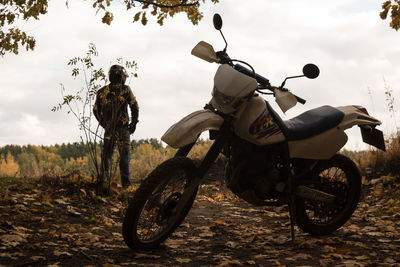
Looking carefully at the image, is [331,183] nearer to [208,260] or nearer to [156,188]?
[208,260]

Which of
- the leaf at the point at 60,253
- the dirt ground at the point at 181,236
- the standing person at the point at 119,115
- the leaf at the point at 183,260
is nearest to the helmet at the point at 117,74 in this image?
the standing person at the point at 119,115

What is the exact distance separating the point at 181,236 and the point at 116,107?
2.93 m

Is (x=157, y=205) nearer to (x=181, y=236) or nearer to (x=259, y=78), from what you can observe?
(x=181, y=236)

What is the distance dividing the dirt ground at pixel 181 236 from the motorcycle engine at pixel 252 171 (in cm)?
59

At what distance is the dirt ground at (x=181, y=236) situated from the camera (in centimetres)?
412

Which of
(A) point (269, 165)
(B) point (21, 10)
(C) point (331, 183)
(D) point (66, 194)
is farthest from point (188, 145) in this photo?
(B) point (21, 10)

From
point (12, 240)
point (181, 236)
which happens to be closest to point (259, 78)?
point (181, 236)

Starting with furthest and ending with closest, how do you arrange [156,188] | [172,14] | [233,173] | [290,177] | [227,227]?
1. [172,14]
2. [227,227]
3. [290,177]
4. [233,173]
5. [156,188]

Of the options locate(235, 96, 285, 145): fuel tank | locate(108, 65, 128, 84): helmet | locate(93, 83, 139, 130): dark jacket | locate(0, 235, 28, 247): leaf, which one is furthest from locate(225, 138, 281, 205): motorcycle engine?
locate(108, 65, 128, 84): helmet

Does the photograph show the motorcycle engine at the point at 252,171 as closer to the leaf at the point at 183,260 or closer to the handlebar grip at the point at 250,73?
the handlebar grip at the point at 250,73

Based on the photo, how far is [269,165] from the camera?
15.1ft

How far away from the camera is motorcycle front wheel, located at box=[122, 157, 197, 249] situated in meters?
3.95

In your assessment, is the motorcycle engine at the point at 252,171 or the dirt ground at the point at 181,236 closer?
the dirt ground at the point at 181,236

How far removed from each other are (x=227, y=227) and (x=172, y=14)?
447 cm
